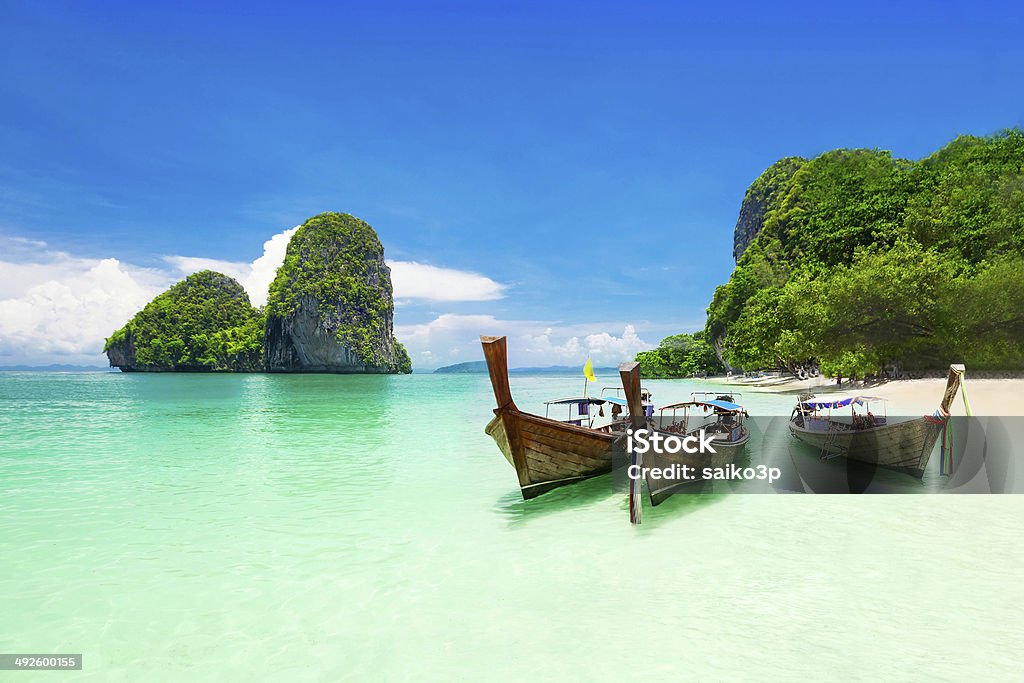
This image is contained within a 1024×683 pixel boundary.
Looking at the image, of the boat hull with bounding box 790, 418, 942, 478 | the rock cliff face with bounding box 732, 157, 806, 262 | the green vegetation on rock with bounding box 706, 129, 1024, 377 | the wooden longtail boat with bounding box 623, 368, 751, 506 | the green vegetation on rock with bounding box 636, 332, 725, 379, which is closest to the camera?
the wooden longtail boat with bounding box 623, 368, 751, 506

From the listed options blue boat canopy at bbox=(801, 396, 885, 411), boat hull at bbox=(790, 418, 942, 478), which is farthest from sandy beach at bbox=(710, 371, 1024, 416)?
boat hull at bbox=(790, 418, 942, 478)

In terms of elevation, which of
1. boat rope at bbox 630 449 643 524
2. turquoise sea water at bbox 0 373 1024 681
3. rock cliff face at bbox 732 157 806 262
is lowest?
turquoise sea water at bbox 0 373 1024 681

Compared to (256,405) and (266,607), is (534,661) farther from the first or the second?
(256,405)

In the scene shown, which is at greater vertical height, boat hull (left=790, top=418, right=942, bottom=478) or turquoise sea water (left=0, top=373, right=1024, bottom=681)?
boat hull (left=790, top=418, right=942, bottom=478)

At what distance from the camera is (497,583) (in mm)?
6121

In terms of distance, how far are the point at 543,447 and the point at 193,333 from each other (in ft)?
448

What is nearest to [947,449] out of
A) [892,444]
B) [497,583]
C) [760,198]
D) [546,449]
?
[892,444]

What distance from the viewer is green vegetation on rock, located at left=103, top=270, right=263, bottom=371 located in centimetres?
12144

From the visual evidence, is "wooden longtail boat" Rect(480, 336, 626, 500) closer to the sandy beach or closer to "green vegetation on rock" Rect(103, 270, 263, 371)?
the sandy beach

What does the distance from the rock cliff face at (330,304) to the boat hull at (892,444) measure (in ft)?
334

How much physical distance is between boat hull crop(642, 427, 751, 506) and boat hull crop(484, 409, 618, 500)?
4.05 ft

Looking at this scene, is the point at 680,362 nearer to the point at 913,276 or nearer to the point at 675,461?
the point at 913,276

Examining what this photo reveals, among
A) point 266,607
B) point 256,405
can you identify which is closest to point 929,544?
point 266,607

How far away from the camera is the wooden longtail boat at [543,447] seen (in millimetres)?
8875
